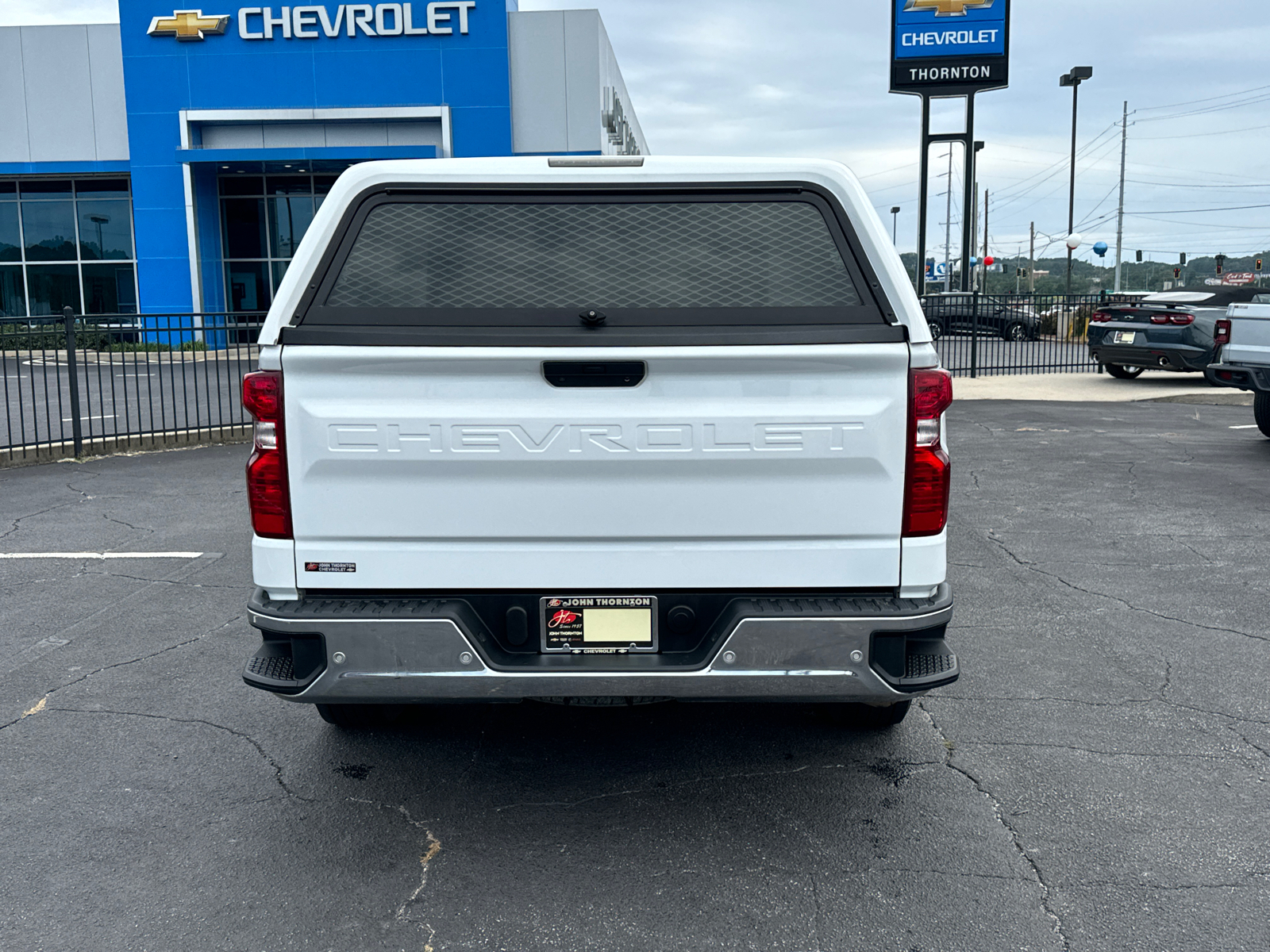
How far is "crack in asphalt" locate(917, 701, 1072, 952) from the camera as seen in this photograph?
9.96 ft

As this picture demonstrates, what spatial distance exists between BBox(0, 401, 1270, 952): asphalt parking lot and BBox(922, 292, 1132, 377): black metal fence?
54.6 feet

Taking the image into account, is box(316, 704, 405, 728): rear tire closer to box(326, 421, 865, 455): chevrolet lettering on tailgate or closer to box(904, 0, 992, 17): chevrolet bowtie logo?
box(326, 421, 865, 455): chevrolet lettering on tailgate

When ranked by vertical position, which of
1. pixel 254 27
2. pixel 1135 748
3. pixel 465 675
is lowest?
pixel 1135 748

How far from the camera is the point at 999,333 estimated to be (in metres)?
23.6

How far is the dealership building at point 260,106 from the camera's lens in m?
28.9

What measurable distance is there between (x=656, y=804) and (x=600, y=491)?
1.21 meters

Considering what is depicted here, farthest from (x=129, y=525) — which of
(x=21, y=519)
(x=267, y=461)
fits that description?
(x=267, y=461)

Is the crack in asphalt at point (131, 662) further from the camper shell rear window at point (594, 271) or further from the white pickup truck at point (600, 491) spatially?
the camper shell rear window at point (594, 271)

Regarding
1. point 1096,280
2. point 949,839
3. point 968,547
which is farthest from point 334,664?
point 1096,280

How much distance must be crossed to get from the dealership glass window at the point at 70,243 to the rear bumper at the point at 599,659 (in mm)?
33353

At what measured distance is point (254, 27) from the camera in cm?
2923

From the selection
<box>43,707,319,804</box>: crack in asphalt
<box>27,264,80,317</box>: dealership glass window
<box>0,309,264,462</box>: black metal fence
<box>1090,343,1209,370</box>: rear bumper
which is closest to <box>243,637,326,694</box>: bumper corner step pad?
<box>43,707,319,804</box>: crack in asphalt

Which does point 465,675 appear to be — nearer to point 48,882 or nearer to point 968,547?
point 48,882

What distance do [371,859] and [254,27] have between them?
99.1ft
